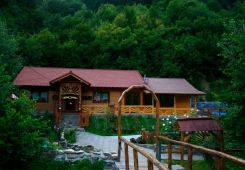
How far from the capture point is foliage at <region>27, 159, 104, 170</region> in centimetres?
1552

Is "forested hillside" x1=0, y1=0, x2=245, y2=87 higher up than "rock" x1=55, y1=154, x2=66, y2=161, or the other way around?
"forested hillside" x1=0, y1=0, x2=245, y2=87

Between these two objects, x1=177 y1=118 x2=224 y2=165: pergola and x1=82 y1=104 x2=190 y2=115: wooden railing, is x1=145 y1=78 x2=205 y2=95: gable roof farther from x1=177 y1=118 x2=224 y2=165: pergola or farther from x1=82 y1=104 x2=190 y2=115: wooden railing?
x1=177 y1=118 x2=224 y2=165: pergola

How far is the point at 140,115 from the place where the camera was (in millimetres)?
33094

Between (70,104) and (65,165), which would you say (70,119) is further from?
(65,165)

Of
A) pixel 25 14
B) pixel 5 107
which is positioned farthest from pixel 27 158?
pixel 25 14

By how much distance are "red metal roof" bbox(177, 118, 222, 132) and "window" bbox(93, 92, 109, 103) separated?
848 inches

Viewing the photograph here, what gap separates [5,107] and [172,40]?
126 feet

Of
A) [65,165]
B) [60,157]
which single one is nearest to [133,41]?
[60,157]

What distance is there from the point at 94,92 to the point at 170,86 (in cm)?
673

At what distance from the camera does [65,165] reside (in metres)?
15.9

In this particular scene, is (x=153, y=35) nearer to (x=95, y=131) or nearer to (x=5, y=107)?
(x=95, y=131)

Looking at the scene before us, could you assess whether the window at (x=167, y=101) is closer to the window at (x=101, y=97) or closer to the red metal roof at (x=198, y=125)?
the window at (x=101, y=97)

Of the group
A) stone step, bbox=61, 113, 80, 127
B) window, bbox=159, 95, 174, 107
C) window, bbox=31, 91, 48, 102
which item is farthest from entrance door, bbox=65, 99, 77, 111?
window, bbox=159, 95, 174, 107

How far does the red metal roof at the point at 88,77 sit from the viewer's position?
33.9 m
